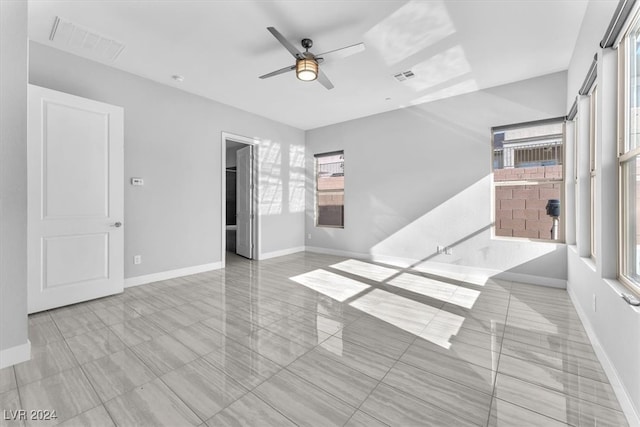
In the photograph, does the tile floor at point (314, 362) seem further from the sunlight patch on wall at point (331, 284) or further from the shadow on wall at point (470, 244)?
the shadow on wall at point (470, 244)

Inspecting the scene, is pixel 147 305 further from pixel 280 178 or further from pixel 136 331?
A: pixel 280 178

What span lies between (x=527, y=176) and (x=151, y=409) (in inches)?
195

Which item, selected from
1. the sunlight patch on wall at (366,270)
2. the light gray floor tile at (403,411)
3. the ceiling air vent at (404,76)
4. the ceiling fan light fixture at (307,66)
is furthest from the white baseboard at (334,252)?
the light gray floor tile at (403,411)

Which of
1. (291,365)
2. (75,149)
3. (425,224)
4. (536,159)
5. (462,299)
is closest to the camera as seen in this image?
(291,365)

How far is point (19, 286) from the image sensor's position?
195 cm

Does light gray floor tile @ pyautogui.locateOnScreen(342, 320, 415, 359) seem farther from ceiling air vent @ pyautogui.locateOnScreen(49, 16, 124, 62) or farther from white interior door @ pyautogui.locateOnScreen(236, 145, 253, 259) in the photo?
ceiling air vent @ pyautogui.locateOnScreen(49, 16, 124, 62)

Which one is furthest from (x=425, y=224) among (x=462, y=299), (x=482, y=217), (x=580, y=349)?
(x=580, y=349)

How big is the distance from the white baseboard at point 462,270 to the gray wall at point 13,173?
15.5 feet

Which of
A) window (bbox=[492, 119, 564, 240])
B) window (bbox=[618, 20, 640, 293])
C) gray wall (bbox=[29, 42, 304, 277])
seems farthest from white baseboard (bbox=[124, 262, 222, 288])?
window (bbox=[618, 20, 640, 293])

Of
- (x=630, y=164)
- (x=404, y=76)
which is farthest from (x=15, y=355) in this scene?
(x=404, y=76)

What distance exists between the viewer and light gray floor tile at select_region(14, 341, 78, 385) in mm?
1812

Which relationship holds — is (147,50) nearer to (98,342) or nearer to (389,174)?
(98,342)

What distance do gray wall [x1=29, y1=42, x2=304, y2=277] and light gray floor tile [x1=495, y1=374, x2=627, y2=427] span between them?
167 inches

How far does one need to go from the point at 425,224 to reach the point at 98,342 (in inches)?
180
